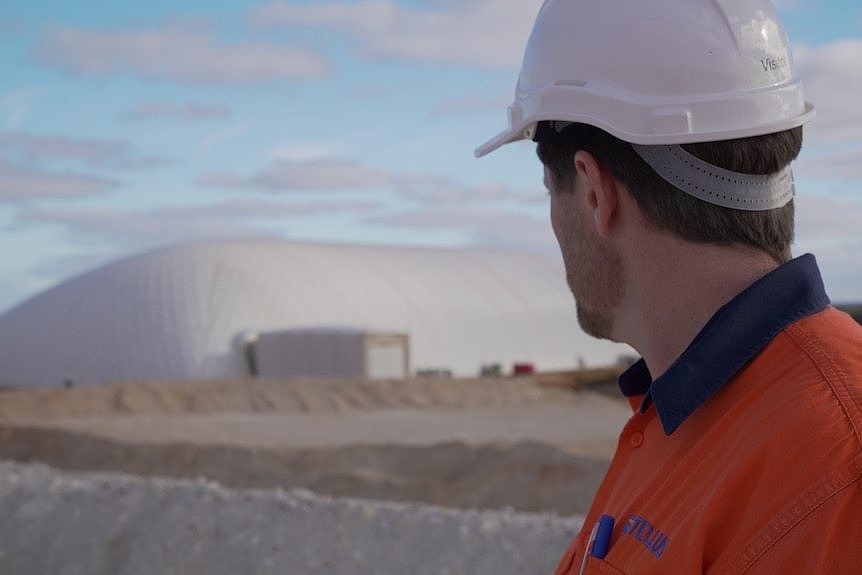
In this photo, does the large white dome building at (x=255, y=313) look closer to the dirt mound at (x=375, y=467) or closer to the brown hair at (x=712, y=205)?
the dirt mound at (x=375, y=467)

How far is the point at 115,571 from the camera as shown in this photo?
9234 mm

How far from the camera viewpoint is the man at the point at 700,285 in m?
1.51

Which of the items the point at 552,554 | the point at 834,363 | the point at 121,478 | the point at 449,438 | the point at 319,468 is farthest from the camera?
the point at 449,438

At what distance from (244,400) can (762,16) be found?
105 feet

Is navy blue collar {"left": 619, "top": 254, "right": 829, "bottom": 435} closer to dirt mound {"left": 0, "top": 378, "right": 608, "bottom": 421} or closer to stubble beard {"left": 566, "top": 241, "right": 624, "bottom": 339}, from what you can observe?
stubble beard {"left": 566, "top": 241, "right": 624, "bottom": 339}

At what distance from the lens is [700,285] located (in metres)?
1.85

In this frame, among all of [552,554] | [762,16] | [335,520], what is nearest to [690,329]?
[762,16]

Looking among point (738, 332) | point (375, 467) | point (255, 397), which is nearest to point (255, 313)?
point (255, 397)

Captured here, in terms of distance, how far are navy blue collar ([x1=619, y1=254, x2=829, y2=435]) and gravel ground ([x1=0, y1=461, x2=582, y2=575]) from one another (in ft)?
20.5

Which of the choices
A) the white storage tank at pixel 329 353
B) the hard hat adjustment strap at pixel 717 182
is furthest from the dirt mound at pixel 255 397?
the hard hat adjustment strap at pixel 717 182

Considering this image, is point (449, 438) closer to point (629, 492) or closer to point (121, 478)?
point (121, 478)

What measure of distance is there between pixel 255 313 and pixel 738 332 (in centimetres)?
4116

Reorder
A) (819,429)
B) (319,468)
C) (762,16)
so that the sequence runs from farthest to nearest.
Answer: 1. (319,468)
2. (762,16)
3. (819,429)

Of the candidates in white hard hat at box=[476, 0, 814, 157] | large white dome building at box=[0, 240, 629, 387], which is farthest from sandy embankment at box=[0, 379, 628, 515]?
white hard hat at box=[476, 0, 814, 157]
